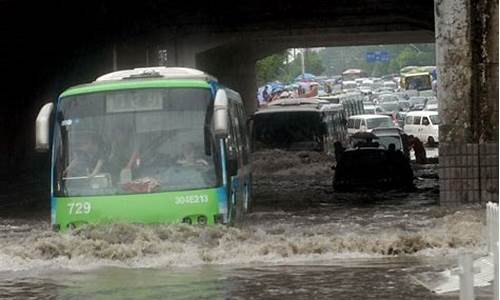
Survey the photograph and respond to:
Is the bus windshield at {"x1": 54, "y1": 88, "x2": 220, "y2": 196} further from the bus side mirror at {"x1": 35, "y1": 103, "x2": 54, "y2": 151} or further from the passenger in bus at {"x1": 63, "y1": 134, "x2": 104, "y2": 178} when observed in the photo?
the bus side mirror at {"x1": 35, "y1": 103, "x2": 54, "y2": 151}

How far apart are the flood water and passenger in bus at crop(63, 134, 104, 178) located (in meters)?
0.88

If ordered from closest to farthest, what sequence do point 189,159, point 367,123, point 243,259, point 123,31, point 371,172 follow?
point 243,259
point 189,159
point 371,172
point 123,31
point 367,123

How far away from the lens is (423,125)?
192ft

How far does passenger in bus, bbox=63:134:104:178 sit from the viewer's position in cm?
1589

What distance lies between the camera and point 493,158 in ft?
61.7

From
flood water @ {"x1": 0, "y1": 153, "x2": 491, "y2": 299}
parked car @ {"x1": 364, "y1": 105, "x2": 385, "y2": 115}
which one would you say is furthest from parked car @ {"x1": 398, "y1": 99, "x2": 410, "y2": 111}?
flood water @ {"x1": 0, "y1": 153, "x2": 491, "y2": 299}

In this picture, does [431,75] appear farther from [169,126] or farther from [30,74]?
[169,126]

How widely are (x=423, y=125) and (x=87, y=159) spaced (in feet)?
144

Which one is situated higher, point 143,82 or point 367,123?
point 143,82

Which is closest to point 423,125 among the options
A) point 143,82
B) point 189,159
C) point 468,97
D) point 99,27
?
point 99,27

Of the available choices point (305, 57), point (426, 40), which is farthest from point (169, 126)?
point (305, 57)

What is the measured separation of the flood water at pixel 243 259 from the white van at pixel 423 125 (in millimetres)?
37599

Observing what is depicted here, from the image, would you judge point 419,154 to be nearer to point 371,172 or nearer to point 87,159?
point 371,172

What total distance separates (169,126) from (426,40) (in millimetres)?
38053
